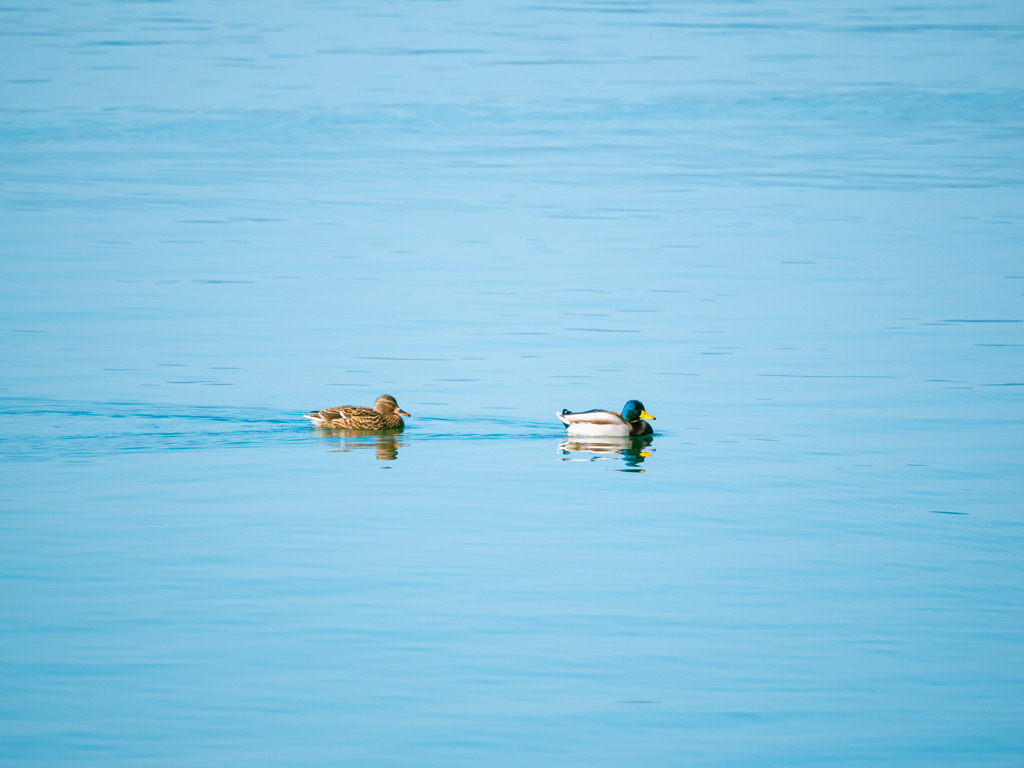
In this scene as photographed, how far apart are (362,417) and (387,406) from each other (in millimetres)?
328

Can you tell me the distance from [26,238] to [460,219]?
773cm

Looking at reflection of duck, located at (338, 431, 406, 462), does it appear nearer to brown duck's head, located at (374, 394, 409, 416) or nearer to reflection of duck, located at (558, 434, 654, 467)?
brown duck's head, located at (374, 394, 409, 416)

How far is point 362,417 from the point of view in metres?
16.7

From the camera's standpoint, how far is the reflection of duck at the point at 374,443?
16547 mm

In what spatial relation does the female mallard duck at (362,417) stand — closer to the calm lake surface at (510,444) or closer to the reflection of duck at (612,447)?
the calm lake surface at (510,444)

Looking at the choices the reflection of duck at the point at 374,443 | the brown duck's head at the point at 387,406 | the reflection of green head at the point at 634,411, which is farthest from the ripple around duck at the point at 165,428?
the reflection of green head at the point at 634,411

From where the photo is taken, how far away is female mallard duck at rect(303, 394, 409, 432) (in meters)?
16.8

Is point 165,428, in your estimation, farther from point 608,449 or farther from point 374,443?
point 608,449

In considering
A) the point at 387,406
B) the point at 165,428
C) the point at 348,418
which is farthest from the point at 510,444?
the point at 165,428

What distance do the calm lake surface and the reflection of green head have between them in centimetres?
53

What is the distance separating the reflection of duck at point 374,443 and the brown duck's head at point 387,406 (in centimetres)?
23

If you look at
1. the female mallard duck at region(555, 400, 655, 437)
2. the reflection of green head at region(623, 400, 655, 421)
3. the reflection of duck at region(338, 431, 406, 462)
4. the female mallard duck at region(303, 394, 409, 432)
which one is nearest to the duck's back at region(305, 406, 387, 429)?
the female mallard duck at region(303, 394, 409, 432)

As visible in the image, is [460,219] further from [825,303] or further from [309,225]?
[825,303]

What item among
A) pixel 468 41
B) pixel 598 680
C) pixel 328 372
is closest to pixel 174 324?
pixel 328 372
